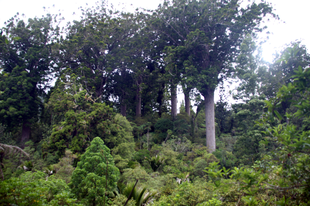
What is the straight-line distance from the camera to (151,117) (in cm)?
2269

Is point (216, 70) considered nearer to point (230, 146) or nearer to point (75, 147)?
point (230, 146)

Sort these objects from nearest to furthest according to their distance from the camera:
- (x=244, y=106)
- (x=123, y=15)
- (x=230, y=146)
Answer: (x=244, y=106), (x=230, y=146), (x=123, y=15)

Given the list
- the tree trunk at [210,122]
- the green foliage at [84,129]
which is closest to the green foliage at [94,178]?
the green foliage at [84,129]

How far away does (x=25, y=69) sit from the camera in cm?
2047

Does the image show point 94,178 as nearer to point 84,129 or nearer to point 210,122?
point 84,129

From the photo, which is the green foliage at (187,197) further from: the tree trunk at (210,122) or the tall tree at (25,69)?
the tall tree at (25,69)

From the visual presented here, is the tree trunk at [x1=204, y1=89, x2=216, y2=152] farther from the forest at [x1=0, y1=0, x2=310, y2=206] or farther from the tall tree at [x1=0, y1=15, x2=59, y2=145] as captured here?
the tall tree at [x1=0, y1=15, x2=59, y2=145]

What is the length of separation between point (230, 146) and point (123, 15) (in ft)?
56.5

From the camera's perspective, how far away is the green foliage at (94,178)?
18.0ft

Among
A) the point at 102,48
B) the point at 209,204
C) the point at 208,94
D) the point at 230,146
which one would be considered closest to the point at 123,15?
the point at 102,48

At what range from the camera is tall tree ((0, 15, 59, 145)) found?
1825cm

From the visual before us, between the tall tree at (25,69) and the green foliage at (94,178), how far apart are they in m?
14.9

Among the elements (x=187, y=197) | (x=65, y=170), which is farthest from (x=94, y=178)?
(x=65, y=170)

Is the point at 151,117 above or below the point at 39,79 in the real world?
below
